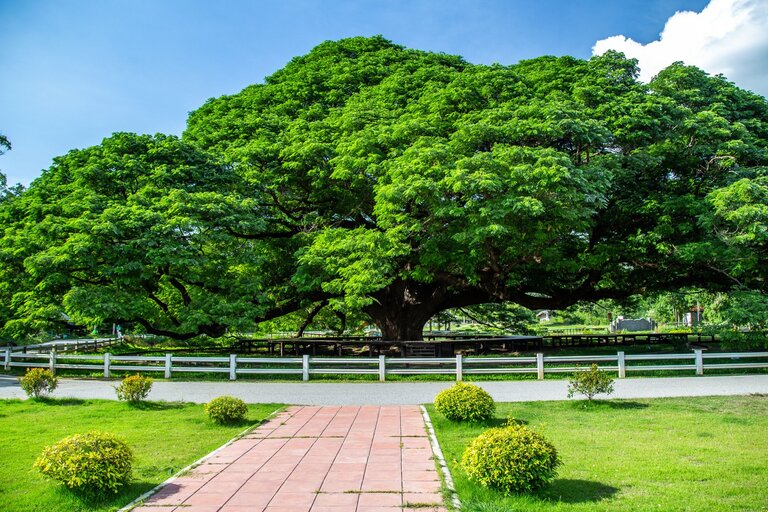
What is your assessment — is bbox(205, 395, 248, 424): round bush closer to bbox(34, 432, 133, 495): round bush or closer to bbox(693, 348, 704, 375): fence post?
bbox(34, 432, 133, 495): round bush

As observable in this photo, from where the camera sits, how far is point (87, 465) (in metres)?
6.41

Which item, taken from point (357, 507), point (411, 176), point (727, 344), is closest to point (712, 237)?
point (727, 344)

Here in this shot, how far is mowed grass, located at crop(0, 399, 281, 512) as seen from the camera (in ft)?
21.5

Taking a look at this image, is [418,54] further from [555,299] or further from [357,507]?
[357,507]

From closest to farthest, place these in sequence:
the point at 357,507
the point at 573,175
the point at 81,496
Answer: the point at 357,507, the point at 81,496, the point at 573,175

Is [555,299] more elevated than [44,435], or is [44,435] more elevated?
[555,299]

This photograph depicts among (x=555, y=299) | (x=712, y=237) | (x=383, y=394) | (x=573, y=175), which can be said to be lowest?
(x=383, y=394)

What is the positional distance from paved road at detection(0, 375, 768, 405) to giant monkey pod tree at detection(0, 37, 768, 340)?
253cm

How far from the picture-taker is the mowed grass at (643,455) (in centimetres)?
618

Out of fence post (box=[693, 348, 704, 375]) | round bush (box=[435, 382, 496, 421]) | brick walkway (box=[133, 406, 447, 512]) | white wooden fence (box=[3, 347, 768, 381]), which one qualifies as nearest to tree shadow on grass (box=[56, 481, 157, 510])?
brick walkway (box=[133, 406, 447, 512])

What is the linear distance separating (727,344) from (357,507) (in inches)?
704

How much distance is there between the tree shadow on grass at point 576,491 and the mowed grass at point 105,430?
4828 mm

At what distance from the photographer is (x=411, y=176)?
1712cm

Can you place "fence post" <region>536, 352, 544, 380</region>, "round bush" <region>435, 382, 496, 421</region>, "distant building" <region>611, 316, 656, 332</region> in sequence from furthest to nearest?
1. "distant building" <region>611, 316, 656, 332</region>
2. "fence post" <region>536, 352, 544, 380</region>
3. "round bush" <region>435, 382, 496, 421</region>
